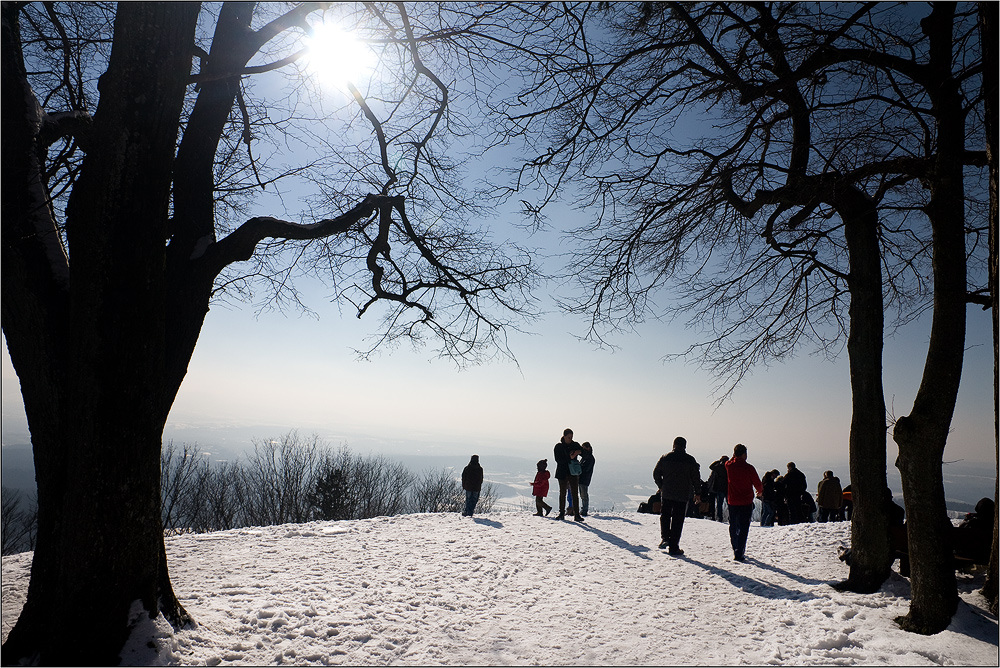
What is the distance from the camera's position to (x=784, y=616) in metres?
5.31

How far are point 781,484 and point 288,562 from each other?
12.3m

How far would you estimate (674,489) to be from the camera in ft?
29.2

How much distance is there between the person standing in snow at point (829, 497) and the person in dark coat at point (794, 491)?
0.39m

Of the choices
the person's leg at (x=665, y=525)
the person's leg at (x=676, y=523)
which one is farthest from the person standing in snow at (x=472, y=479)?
the person's leg at (x=676, y=523)

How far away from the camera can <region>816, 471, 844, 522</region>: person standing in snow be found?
42.2ft

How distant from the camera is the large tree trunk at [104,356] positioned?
3824 millimetres

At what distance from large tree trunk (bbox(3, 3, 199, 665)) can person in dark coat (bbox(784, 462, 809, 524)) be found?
1355 centimetres

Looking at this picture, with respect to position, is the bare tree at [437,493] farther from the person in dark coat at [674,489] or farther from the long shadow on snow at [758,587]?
the long shadow on snow at [758,587]

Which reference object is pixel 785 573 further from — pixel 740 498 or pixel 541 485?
pixel 541 485

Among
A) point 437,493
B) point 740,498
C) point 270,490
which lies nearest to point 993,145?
point 740,498

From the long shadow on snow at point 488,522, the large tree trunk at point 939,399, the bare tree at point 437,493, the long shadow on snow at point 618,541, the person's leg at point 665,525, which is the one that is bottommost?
the bare tree at point 437,493

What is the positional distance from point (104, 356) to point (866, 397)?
791 centimetres

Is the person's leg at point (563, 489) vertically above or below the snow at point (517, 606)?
above

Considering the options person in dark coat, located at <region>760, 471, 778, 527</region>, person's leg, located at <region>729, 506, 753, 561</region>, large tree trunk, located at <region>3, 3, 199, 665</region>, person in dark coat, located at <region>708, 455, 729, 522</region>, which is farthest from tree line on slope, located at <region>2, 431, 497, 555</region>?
large tree trunk, located at <region>3, 3, 199, 665</region>
